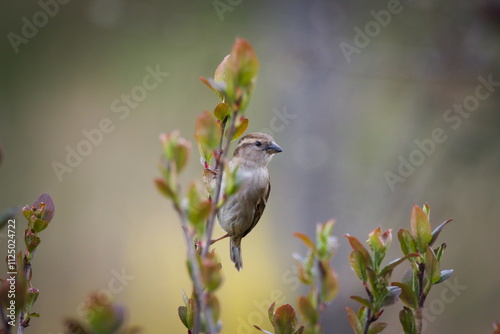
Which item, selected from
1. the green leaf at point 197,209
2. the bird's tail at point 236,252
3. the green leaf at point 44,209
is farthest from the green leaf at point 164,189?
the bird's tail at point 236,252

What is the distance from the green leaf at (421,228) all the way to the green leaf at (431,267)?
2cm

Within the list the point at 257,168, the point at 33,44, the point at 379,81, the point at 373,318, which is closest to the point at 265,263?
the point at 379,81

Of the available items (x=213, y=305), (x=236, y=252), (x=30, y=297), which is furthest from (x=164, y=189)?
(x=236, y=252)

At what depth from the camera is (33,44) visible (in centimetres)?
657

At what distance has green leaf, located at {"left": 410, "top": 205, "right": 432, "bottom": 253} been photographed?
117cm

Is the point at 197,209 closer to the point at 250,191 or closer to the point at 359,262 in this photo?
the point at 359,262

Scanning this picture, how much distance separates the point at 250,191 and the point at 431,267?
2.13 metres

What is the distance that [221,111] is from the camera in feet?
4.22

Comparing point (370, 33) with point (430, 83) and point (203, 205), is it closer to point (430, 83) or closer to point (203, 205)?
point (430, 83)

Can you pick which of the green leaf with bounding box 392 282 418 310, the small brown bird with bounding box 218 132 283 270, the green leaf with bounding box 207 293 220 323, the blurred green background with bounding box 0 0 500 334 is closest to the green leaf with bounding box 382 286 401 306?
the green leaf with bounding box 392 282 418 310

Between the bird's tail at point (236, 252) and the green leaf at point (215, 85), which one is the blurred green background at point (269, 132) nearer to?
the bird's tail at point (236, 252)

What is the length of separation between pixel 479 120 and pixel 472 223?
0.95 metres

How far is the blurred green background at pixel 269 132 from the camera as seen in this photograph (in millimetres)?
4516

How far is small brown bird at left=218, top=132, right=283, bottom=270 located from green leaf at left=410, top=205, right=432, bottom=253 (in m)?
2.04
